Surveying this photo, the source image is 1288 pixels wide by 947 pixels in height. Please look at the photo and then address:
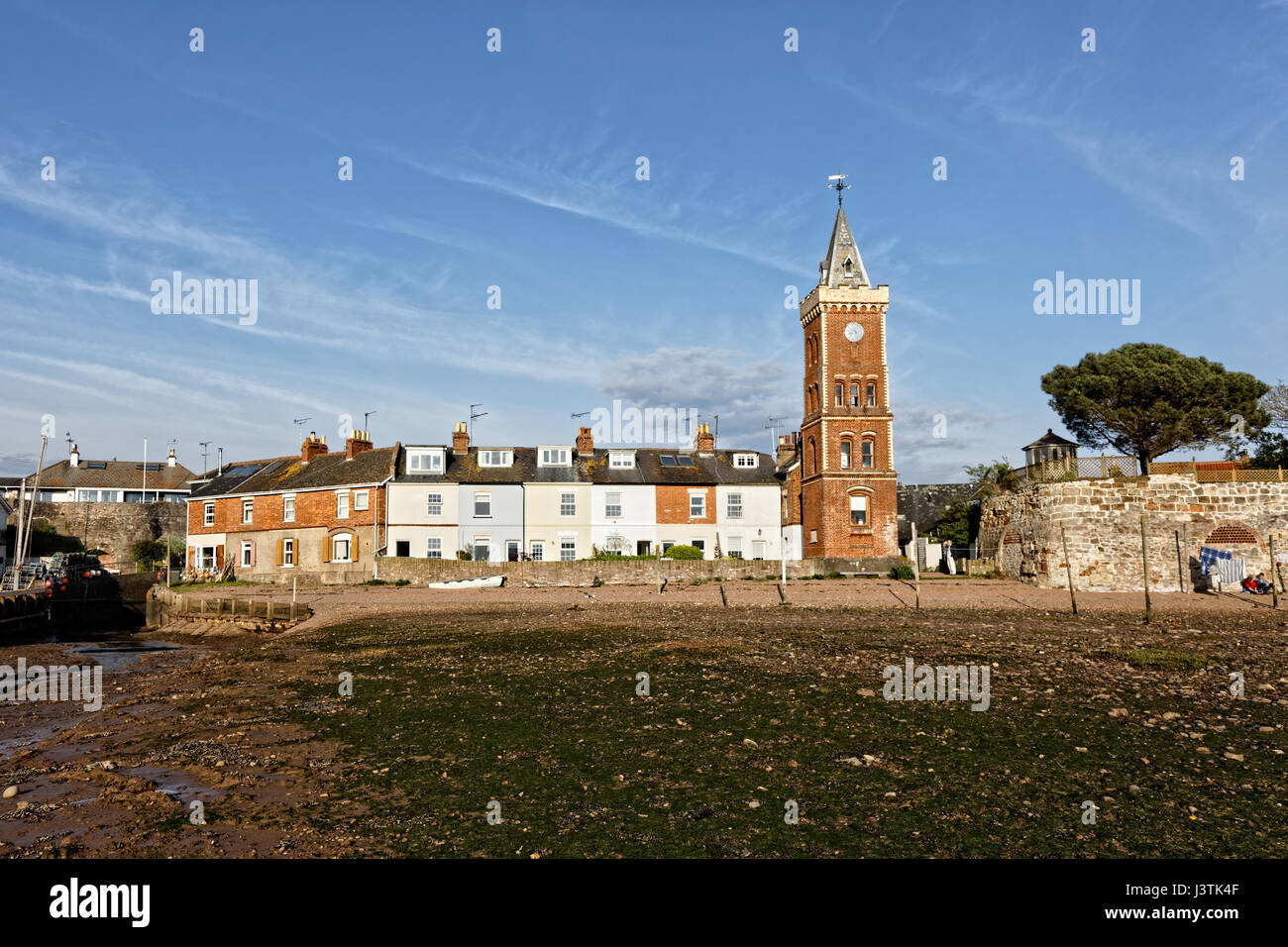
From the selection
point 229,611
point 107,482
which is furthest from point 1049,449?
point 107,482

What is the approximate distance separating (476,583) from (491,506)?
44.8ft

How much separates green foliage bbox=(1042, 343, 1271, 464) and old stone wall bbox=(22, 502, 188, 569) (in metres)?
76.1

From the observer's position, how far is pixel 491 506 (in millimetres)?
54625

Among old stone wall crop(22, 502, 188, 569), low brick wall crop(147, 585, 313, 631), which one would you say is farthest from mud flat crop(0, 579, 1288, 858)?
old stone wall crop(22, 502, 188, 569)

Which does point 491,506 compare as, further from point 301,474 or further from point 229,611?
point 229,611

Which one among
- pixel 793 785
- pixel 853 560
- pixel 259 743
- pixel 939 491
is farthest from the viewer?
pixel 939 491

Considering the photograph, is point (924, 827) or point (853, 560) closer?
point (924, 827)

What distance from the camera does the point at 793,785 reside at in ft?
30.9

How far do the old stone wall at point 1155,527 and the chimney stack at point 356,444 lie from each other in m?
42.7

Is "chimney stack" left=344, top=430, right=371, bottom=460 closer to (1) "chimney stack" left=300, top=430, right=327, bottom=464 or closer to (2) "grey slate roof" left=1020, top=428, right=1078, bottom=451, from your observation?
(1) "chimney stack" left=300, top=430, right=327, bottom=464

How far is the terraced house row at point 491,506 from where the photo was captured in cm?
5366

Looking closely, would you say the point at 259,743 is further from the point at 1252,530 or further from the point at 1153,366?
the point at 1153,366
